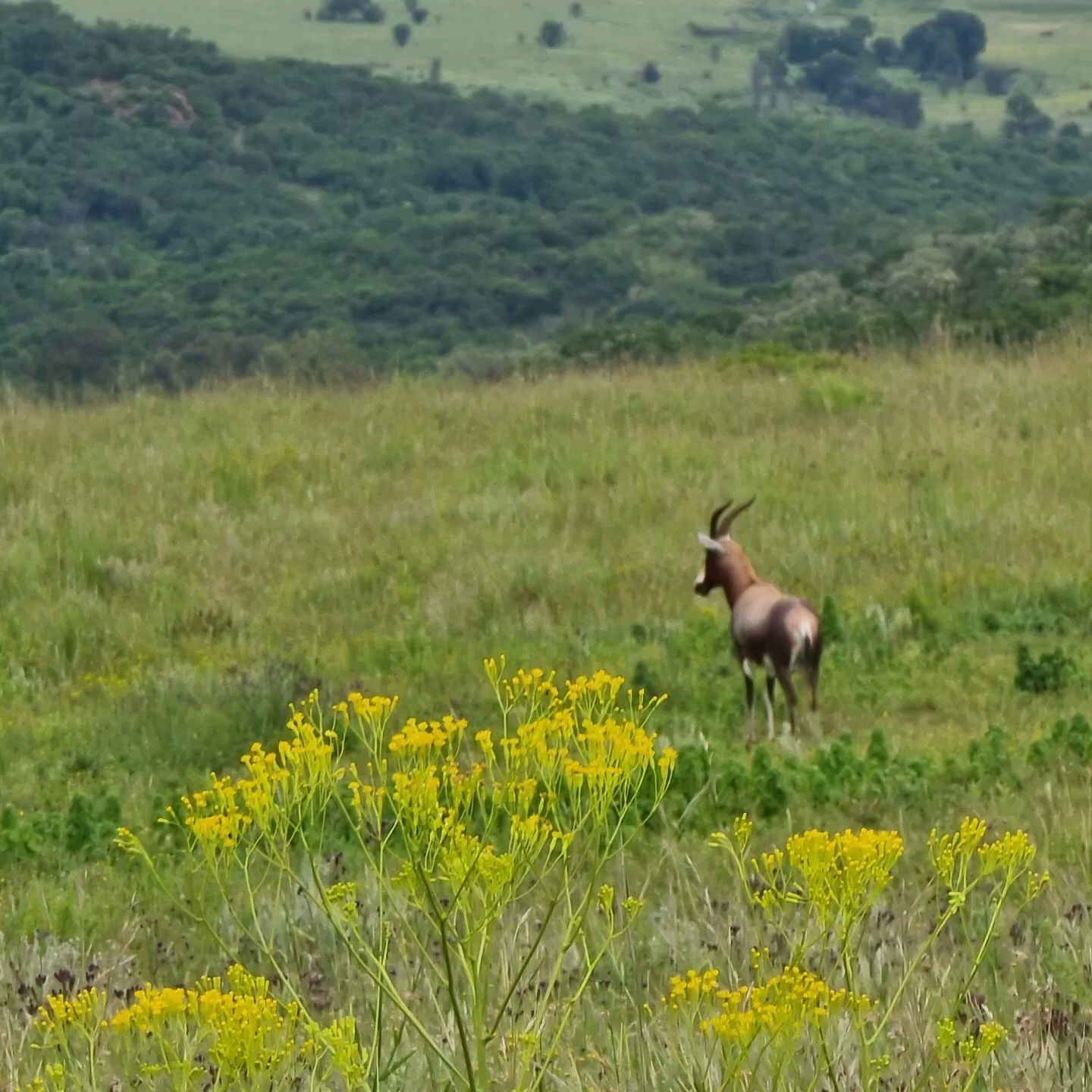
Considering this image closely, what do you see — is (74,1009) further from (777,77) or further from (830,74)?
(830,74)

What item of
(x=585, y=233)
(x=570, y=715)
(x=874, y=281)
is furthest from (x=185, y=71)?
(x=570, y=715)

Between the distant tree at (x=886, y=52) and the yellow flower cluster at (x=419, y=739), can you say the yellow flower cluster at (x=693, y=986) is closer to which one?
A: the yellow flower cluster at (x=419, y=739)

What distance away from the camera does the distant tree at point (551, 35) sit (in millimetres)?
128000

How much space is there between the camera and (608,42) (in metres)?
132

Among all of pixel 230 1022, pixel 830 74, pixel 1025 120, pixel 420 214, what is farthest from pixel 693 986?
pixel 830 74

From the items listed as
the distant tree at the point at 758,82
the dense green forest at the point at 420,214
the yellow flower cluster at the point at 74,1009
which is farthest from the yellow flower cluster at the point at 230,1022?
the distant tree at the point at 758,82

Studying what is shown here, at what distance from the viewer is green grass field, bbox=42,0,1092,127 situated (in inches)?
4360

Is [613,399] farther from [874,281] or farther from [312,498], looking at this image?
[874,281]

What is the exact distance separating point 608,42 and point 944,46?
72.6 ft

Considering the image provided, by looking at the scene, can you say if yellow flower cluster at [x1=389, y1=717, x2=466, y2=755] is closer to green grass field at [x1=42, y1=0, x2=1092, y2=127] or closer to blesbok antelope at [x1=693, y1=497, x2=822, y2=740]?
blesbok antelope at [x1=693, y1=497, x2=822, y2=740]

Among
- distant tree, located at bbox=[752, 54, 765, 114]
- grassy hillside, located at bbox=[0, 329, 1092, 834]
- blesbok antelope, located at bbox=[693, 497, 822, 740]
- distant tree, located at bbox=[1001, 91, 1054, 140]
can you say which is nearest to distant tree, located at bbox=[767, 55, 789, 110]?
distant tree, located at bbox=[752, 54, 765, 114]

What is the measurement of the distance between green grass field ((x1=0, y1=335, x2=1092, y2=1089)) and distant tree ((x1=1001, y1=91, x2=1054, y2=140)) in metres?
90.6

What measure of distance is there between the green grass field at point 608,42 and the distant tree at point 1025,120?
1671 mm

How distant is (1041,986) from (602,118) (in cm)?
9430
